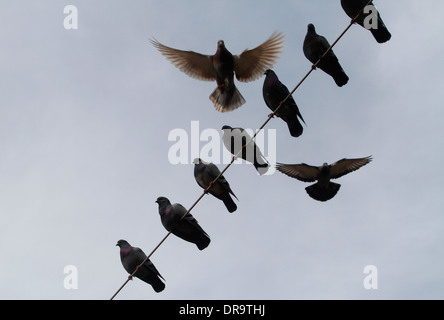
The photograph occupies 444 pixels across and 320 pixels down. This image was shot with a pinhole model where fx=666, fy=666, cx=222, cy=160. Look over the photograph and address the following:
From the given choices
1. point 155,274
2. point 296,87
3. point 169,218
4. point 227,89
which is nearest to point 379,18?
point 296,87

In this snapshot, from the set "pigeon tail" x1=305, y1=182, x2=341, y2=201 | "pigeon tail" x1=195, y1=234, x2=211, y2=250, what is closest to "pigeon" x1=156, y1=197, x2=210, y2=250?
"pigeon tail" x1=195, y1=234, x2=211, y2=250

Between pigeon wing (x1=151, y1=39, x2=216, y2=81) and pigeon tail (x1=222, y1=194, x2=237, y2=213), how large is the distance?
7.96 ft

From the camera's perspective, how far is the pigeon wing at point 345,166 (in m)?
8.64

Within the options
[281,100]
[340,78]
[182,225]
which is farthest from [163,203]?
[340,78]

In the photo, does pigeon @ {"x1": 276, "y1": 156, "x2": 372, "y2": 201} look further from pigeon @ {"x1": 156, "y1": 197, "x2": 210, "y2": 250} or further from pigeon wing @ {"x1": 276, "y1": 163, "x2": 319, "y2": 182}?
pigeon @ {"x1": 156, "y1": 197, "x2": 210, "y2": 250}

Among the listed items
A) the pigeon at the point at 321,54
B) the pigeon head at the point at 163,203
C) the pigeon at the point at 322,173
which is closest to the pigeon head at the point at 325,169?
the pigeon at the point at 322,173

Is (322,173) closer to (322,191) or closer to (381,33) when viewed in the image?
(322,191)

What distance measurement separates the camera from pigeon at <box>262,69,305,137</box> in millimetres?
7953

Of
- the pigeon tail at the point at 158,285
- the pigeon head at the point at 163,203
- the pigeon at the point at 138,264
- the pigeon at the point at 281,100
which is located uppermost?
the pigeon at the point at 281,100

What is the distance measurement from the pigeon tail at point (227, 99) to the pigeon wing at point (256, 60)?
23cm

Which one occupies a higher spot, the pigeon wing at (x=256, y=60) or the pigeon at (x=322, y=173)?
the pigeon wing at (x=256, y=60)

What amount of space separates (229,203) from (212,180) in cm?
36

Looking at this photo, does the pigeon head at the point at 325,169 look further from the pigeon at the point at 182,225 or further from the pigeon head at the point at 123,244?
the pigeon head at the point at 123,244

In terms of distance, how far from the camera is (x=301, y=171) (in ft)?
29.1
